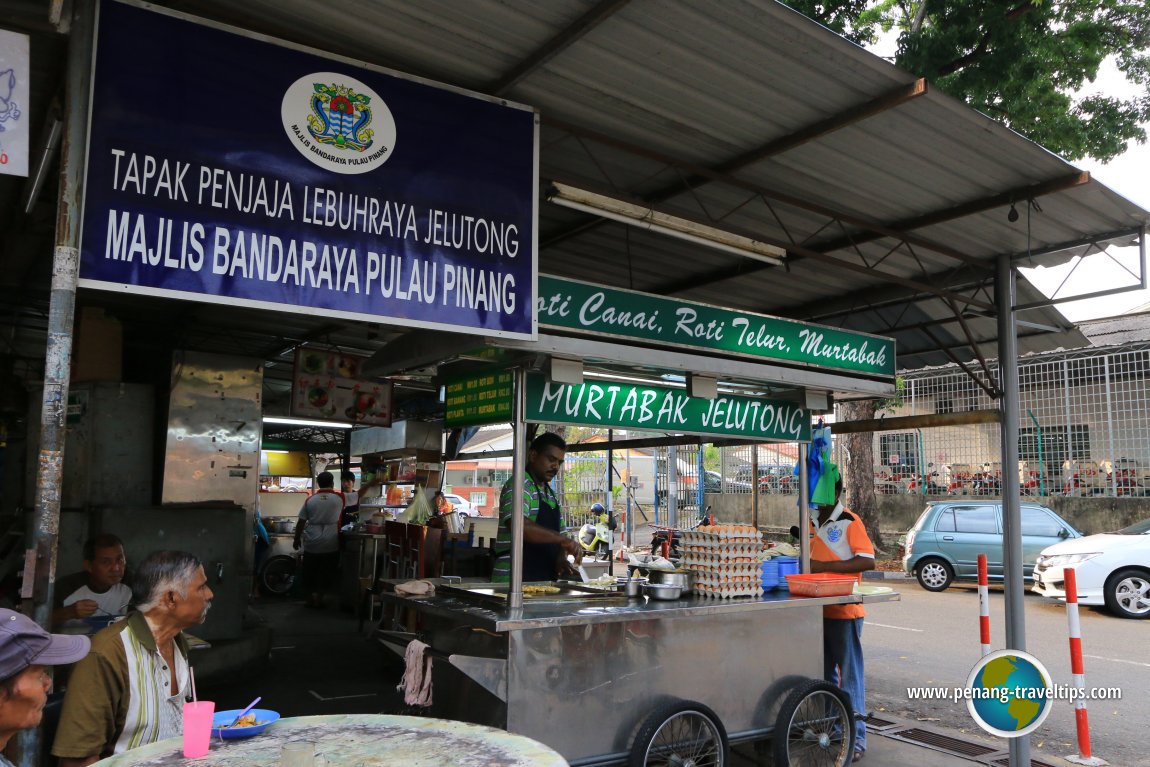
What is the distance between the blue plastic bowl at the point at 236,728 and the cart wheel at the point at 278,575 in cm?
1052

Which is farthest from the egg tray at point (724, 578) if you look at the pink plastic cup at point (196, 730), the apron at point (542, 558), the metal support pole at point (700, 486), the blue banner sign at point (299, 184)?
the metal support pole at point (700, 486)

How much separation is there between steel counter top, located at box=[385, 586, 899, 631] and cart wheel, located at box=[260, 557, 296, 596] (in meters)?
8.56

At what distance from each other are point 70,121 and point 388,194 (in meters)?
1.23

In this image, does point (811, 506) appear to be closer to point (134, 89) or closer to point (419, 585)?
point (419, 585)

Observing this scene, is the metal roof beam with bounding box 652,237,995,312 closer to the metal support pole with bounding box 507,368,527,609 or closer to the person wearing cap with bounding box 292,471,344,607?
the metal support pole with bounding box 507,368,527,609

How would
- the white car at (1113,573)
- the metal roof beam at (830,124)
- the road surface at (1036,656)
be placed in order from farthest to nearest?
the white car at (1113,573) → the road surface at (1036,656) → the metal roof beam at (830,124)

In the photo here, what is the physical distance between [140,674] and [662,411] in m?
3.23

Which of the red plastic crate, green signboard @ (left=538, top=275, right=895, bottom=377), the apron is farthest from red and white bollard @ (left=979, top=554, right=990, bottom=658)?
the apron

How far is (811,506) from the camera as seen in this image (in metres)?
5.79

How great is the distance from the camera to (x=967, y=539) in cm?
1335

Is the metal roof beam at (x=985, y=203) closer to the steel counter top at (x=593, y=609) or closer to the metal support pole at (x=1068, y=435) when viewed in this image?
the steel counter top at (x=593, y=609)

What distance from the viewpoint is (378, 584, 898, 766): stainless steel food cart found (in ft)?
12.8

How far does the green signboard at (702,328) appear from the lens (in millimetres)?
4454

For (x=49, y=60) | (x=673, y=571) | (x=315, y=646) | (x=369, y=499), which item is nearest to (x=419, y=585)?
(x=673, y=571)
